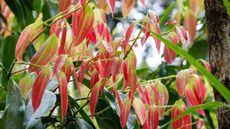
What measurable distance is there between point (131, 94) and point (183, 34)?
0.15 meters

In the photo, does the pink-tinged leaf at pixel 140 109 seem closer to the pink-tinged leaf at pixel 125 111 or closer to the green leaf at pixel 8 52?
the pink-tinged leaf at pixel 125 111

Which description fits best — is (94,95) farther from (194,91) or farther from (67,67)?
(194,91)

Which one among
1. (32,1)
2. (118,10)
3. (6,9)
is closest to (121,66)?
(32,1)

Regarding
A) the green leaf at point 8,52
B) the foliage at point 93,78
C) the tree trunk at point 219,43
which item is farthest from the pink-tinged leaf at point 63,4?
the green leaf at point 8,52

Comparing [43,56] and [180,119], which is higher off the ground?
[43,56]

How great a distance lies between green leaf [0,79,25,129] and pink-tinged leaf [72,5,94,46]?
12cm

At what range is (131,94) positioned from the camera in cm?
67

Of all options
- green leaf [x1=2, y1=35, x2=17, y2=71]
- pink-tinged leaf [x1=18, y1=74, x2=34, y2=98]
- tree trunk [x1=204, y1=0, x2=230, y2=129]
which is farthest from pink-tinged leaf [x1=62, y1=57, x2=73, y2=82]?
green leaf [x1=2, y1=35, x2=17, y2=71]

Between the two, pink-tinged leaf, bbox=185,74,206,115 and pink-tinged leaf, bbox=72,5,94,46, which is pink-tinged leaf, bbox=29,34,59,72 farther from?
pink-tinged leaf, bbox=185,74,206,115

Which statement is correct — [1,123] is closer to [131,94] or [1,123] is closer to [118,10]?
[131,94]

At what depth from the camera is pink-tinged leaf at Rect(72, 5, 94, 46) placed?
65cm

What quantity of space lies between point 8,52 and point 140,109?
46 centimetres

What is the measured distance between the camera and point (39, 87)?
2.10 ft

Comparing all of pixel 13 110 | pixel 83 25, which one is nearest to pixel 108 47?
pixel 83 25
